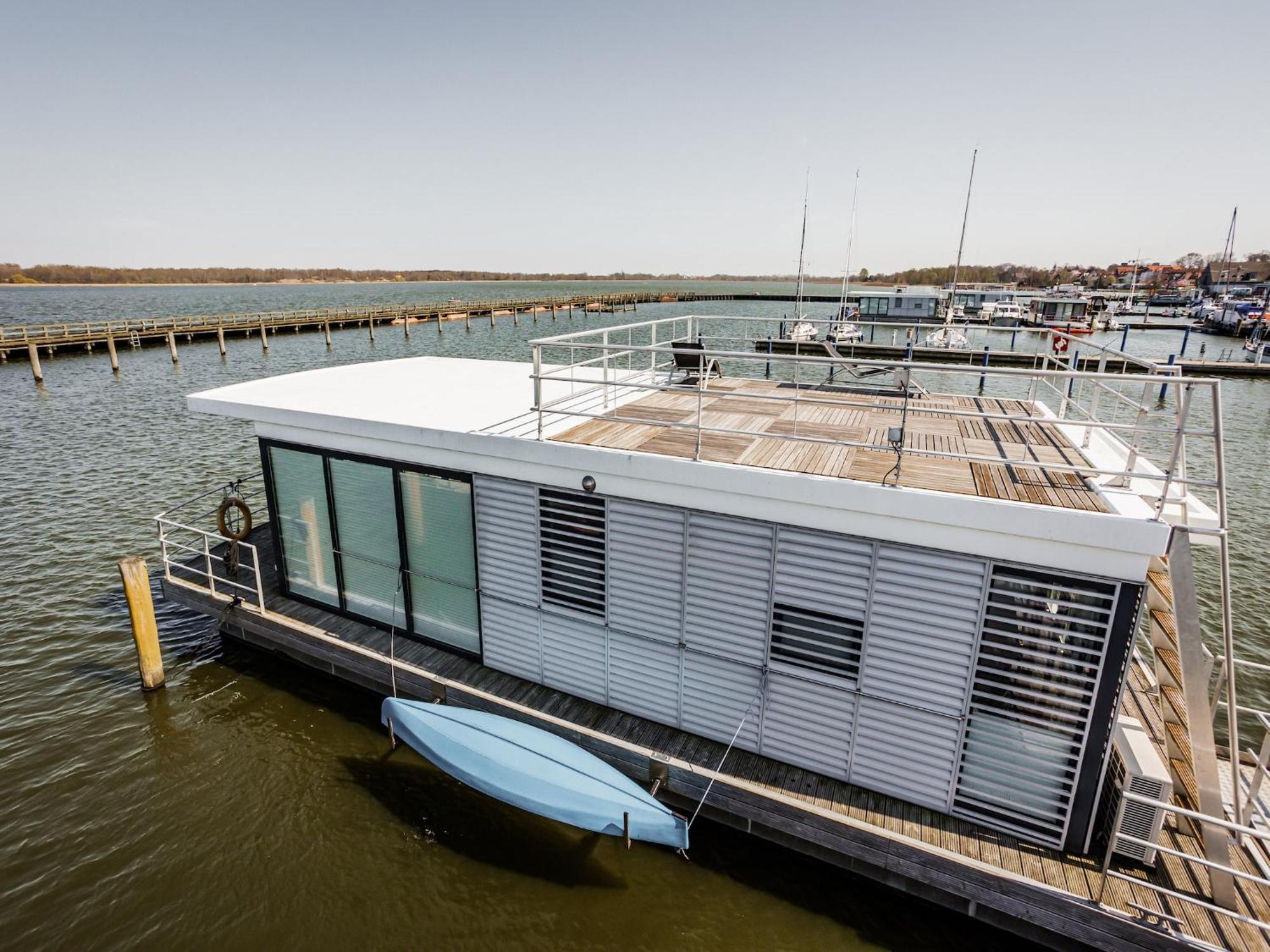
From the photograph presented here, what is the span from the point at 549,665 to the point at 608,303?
103 meters

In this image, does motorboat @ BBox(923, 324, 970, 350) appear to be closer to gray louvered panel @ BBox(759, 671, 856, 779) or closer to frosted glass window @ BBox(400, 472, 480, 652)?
gray louvered panel @ BBox(759, 671, 856, 779)

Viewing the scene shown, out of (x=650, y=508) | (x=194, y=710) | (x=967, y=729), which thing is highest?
(x=650, y=508)

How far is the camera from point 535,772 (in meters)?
7.88

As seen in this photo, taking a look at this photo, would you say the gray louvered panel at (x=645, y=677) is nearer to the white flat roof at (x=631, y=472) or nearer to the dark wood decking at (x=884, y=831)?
the dark wood decking at (x=884, y=831)

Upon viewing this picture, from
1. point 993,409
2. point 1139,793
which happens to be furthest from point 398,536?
point 1139,793

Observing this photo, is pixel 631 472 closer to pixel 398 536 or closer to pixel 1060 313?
pixel 398 536

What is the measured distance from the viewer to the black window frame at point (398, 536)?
962cm

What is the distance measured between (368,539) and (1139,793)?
33.4ft

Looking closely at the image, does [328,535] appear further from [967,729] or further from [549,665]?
[967,729]

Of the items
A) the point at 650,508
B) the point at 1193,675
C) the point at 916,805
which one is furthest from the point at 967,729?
the point at 650,508

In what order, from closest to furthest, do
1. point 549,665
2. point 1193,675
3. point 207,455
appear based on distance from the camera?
point 1193,675 → point 549,665 → point 207,455

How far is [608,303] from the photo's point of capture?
4227 inches

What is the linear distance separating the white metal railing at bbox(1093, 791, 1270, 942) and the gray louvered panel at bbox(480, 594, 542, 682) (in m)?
6.70

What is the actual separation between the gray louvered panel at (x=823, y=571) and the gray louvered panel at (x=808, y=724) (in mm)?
970
